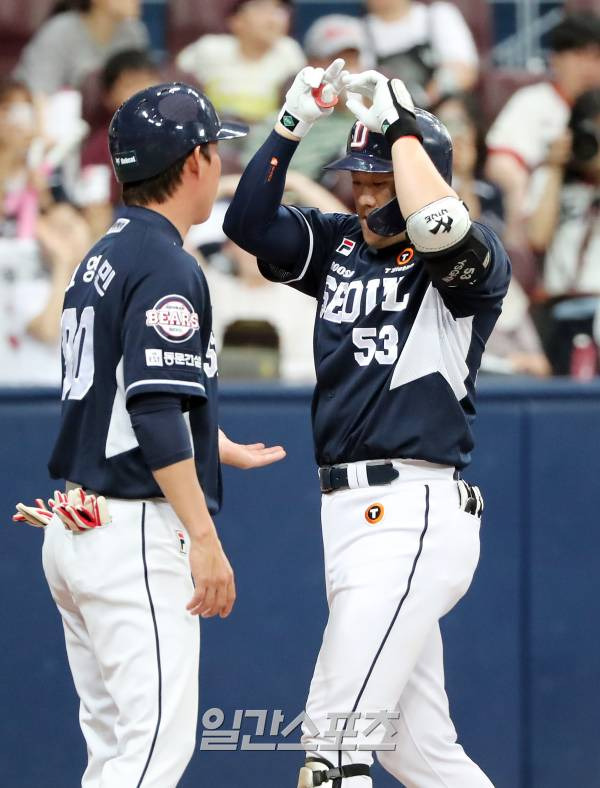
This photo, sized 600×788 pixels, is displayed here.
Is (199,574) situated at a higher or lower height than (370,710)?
higher

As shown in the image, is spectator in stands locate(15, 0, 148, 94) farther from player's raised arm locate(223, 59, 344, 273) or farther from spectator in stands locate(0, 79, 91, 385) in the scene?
player's raised arm locate(223, 59, 344, 273)


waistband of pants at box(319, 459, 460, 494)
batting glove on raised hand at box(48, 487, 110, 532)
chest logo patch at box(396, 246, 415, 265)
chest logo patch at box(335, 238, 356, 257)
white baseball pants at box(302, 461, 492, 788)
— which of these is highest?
chest logo patch at box(335, 238, 356, 257)

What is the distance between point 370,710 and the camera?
9.05 feet

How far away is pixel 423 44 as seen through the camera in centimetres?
605

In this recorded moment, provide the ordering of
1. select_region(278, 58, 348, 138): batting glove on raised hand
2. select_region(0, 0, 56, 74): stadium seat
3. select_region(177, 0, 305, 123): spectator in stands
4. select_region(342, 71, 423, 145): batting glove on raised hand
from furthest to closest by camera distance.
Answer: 1. select_region(0, 0, 56, 74): stadium seat
2. select_region(177, 0, 305, 123): spectator in stands
3. select_region(278, 58, 348, 138): batting glove on raised hand
4. select_region(342, 71, 423, 145): batting glove on raised hand

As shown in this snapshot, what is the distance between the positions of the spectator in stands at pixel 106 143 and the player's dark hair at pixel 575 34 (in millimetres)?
1889

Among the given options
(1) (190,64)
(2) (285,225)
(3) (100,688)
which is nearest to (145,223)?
(2) (285,225)

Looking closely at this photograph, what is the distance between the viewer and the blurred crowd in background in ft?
16.4

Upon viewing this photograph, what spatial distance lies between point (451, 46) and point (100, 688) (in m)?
4.29

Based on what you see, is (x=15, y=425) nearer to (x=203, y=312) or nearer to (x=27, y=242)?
(x=203, y=312)

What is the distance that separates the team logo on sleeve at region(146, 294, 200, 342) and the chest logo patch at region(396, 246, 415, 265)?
63cm

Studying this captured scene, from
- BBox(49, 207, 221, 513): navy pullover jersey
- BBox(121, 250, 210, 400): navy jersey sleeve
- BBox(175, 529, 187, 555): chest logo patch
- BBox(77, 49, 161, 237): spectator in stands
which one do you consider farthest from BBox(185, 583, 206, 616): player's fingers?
BBox(77, 49, 161, 237): spectator in stands

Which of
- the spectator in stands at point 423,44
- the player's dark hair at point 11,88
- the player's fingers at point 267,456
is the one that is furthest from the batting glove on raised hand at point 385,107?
the spectator in stands at point 423,44

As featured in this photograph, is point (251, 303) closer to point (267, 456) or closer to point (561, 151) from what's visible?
point (561, 151)
